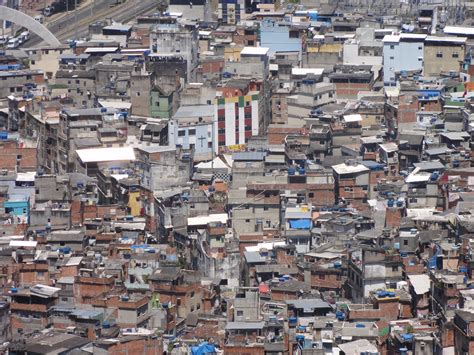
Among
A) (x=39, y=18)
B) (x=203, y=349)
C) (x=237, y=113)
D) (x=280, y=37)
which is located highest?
(x=280, y=37)

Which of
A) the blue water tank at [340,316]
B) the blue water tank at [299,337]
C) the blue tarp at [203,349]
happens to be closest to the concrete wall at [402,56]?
the blue water tank at [340,316]

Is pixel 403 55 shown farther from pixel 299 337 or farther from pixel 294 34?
pixel 299 337

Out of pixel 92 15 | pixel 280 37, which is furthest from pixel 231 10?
pixel 280 37

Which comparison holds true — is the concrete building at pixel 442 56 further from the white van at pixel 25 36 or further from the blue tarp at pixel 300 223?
the white van at pixel 25 36

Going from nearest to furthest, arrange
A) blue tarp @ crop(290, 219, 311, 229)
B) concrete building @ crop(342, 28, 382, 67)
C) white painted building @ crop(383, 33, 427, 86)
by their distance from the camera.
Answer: blue tarp @ crop(290, 219, 311, 229), white painted building @ crop(383, 33, 427, 86), concrete building @ crop(342, 28, 382, 67)

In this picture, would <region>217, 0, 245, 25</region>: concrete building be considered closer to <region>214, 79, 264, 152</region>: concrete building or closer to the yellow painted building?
<region>214, 79, 264, 152</region>: concrete building

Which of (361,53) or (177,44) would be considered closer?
(177,44)

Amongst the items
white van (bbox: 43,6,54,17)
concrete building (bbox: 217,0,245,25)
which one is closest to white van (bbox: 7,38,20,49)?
white van (bbox: 43,6,54,17)
